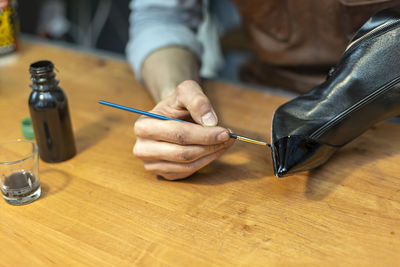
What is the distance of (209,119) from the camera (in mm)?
716

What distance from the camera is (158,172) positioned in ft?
2.44

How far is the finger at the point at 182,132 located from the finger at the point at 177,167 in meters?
0.04

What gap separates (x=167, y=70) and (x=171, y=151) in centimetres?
32

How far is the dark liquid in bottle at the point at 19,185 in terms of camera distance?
70cm

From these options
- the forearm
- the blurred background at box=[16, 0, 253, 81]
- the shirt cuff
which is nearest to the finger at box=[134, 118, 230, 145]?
the forearm

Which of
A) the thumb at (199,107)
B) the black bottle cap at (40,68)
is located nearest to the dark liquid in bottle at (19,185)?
the black bottle cap at (40,68)

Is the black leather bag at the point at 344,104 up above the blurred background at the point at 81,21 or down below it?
above

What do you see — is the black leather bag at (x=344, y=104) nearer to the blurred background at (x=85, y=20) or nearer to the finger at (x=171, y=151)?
the finger at (x=171, y=151)

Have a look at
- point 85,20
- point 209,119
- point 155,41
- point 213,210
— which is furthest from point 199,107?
point 85,20

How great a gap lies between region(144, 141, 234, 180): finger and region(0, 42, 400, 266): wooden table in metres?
0.02

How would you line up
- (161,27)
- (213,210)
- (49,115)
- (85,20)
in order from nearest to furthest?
(213,210), (49,115), (161,27), (85,20)

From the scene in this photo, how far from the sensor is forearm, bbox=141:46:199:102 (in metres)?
0.95

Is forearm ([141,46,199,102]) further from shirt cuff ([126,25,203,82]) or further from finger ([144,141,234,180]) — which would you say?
finger ([144,141,234,180])

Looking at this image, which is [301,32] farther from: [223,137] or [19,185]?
[19,185]
